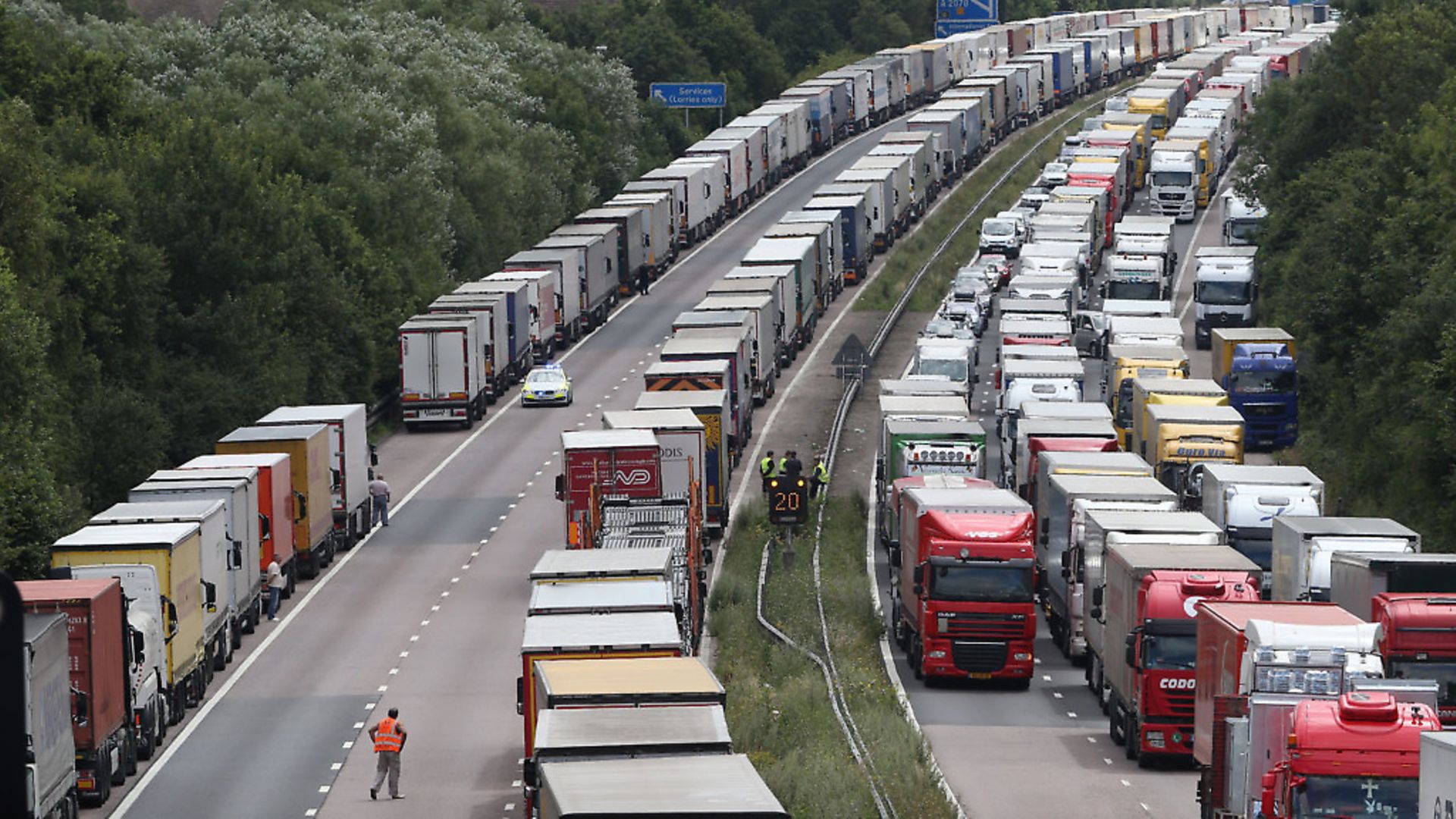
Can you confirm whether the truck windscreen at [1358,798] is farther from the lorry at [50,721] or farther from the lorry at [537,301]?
the lorry at [537,301]

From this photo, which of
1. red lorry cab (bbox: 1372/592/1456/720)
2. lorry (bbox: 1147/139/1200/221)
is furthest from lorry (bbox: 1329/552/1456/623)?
lorry (bbox: 1147/139/1200/221)

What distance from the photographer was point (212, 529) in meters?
40.2

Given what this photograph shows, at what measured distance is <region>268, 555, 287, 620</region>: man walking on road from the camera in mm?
46281

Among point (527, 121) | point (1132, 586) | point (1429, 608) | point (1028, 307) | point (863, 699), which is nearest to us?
point (1429, 608)

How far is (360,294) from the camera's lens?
3027 inches

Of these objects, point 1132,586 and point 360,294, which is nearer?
point 1132,586

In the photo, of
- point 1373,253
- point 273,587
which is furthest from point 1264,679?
point 1373,253

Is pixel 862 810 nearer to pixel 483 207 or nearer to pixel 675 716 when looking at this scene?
pixel 675 716

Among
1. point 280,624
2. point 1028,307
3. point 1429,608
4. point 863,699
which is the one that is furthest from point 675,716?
point 1028,307

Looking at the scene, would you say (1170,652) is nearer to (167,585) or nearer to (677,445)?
(167,585)

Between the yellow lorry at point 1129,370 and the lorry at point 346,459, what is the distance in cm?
2048

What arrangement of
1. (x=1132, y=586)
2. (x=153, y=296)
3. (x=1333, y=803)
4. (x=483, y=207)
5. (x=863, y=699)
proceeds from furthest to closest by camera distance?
1. (x=483, y=207)
2. (x=153, y=296)
3. (x=863, y=699)
4. (x=1132, y=586)
5. (x=1333, y=803)

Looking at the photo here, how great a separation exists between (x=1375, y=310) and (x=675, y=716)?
159ft

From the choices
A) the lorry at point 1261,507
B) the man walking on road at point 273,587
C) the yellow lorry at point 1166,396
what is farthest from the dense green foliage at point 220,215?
the yellow lorry at point 1166,396
